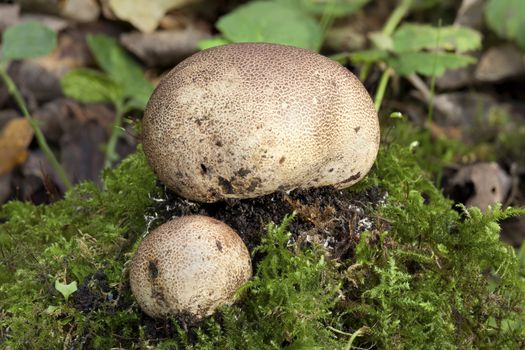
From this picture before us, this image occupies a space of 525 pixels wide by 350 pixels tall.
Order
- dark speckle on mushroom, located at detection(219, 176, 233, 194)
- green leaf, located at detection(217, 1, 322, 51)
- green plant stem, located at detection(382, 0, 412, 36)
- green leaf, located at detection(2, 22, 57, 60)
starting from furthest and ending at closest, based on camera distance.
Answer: green plant stem, located at detection(382, 0, 412, 36), green leaf, located at detection(217, 1, 322, 51), green leaf, located at detection(2, 22, 57, 60), dark speckle on mushroom, located at detection(219, 176, 233, 194)

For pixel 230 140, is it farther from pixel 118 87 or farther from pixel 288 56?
pixel 118 87

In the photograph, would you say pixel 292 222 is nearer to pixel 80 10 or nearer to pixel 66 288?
pixel 66 288

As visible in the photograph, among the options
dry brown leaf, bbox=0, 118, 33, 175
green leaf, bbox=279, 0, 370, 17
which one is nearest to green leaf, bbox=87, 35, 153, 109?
dry brown leaf, bbox=0, 118, 33, 175

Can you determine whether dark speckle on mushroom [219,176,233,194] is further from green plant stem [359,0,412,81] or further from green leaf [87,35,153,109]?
green leaf [87,35,153,109]

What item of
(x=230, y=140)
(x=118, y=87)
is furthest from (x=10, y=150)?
(x=230, y=140)

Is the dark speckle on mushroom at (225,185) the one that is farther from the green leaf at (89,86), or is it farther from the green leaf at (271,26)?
the green leaf at (89,86)

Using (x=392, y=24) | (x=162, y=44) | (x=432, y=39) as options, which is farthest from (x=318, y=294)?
(x=162, y=44)

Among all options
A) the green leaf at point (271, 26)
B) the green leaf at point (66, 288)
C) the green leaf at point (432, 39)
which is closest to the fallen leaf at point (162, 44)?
the green leaf at point (271, 26)
